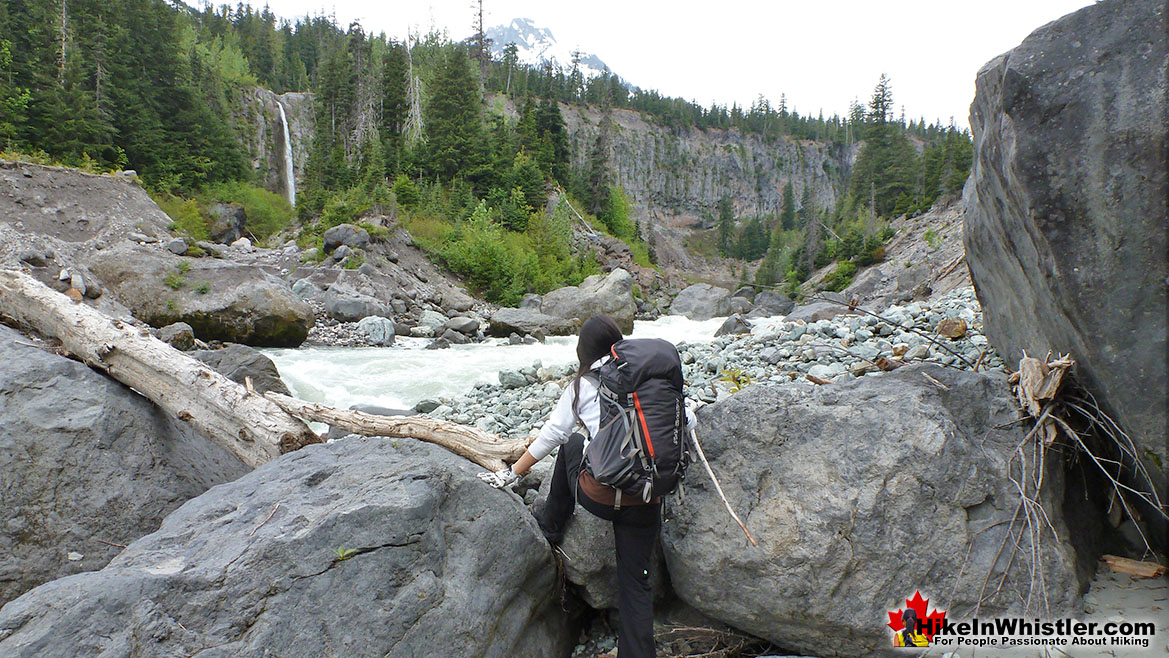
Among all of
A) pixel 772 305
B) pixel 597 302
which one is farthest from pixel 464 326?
pixel 772 305

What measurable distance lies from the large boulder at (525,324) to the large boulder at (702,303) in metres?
10.9

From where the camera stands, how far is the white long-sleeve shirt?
3.33 m

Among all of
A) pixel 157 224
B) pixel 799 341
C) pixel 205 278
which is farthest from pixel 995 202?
pixel 157 224

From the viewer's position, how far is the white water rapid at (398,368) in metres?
10.1

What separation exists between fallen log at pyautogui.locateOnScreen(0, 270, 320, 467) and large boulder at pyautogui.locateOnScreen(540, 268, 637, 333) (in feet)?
50.9

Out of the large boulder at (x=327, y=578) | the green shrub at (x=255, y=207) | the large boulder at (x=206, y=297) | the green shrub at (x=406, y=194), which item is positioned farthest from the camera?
the green shrub at (x=406, y=194)

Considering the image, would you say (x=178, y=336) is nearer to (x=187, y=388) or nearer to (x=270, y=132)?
(x=187, y=388)

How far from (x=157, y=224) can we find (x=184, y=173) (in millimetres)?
13374

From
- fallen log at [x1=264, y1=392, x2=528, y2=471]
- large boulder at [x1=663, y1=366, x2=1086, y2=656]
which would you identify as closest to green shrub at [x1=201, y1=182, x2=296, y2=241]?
fallen log at [x1=264, y1=392, x2=528, y2=471]

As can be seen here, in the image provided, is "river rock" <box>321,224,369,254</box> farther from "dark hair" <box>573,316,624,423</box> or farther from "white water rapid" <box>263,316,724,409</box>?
"dark hair" <box>573,316,624,423</box>

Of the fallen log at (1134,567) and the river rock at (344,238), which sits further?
the river rock at (344,238)

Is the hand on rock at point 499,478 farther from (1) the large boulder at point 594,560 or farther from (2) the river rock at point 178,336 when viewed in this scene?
(2) the river rock at point 178,336

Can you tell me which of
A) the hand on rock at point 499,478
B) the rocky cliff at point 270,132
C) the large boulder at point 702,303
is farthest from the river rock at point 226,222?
the hand on rock at point 499,478

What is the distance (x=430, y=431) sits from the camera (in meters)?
4.33
